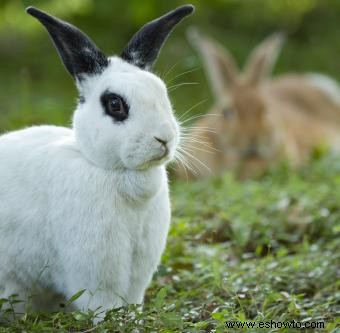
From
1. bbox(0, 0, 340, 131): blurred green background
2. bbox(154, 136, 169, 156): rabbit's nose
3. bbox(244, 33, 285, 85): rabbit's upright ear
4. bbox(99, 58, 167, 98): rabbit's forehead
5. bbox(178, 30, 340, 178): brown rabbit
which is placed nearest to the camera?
bbox(154, 136, 169, 156): rabbit's nose

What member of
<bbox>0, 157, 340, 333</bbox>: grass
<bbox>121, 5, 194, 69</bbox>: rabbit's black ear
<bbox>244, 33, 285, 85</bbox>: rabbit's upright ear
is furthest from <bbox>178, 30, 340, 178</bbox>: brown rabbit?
<bbox>121, 5, 194, 69</bbox>: rabbit's black ear

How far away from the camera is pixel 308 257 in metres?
4.55

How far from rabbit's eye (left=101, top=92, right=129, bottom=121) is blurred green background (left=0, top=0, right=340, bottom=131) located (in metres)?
7.19

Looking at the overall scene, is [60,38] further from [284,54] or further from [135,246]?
[284,54]

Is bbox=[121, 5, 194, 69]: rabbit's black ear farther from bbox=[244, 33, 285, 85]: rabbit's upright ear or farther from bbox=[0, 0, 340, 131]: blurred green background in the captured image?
bbox=[0, 0, 340, 131]: blurred green background

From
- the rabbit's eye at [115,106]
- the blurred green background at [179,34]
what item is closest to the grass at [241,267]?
the rabbit's eye at [115,106]

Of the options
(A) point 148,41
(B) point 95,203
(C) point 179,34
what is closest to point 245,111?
(A) point 148,41

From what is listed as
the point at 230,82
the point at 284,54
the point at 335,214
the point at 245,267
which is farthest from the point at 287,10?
the point at 245,267

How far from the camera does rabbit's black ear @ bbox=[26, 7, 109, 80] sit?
3627mm

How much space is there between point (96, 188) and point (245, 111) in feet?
16.3

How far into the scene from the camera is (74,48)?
3682 millimetres

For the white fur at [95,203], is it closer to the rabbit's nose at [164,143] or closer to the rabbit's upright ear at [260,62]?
the rabbit's nose at [164,143]

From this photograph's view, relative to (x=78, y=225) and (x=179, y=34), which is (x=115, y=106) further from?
(x=179, y=34)

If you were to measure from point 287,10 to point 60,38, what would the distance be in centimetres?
953
